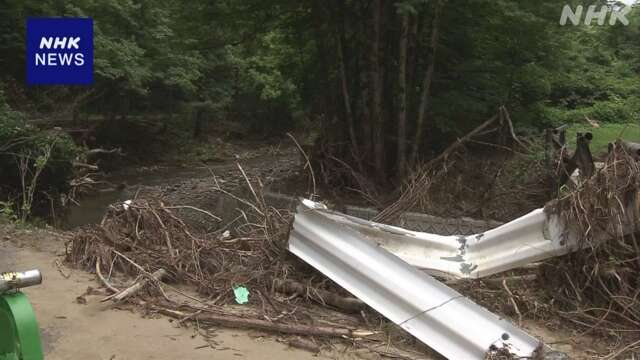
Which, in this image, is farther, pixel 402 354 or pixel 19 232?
pixel 19 232

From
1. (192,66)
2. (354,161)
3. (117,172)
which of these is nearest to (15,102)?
(117,172)

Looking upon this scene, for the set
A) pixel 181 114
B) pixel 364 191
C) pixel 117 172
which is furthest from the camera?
pixel 181 114

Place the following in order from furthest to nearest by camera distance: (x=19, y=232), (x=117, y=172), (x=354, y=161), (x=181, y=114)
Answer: (x=181, y=114)
(x=117, y=172)
(x=354, y=161)
(x=19, y=232)

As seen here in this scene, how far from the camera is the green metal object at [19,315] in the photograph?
2607 millimetres

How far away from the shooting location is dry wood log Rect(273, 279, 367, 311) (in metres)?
5.07

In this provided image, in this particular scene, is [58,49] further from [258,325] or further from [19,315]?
[19,315]

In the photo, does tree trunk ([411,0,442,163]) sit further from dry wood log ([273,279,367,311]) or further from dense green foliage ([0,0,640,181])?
dry wood log ([273,279,367,311])

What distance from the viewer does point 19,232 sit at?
7.96 meters

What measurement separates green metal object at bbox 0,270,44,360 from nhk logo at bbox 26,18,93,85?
1001 cm

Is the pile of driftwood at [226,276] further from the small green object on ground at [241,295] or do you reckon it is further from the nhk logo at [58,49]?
the nhk logo at [58,49]

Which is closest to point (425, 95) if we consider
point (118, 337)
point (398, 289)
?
point (398, 289)

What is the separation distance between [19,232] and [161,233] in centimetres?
257

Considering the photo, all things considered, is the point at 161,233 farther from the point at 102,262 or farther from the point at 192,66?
the point at 192,66

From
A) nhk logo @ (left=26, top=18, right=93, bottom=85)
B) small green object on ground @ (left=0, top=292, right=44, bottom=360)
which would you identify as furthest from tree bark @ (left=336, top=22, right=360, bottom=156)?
small green object on ground @ (left=0, top=292, right=44, bottom=360)
